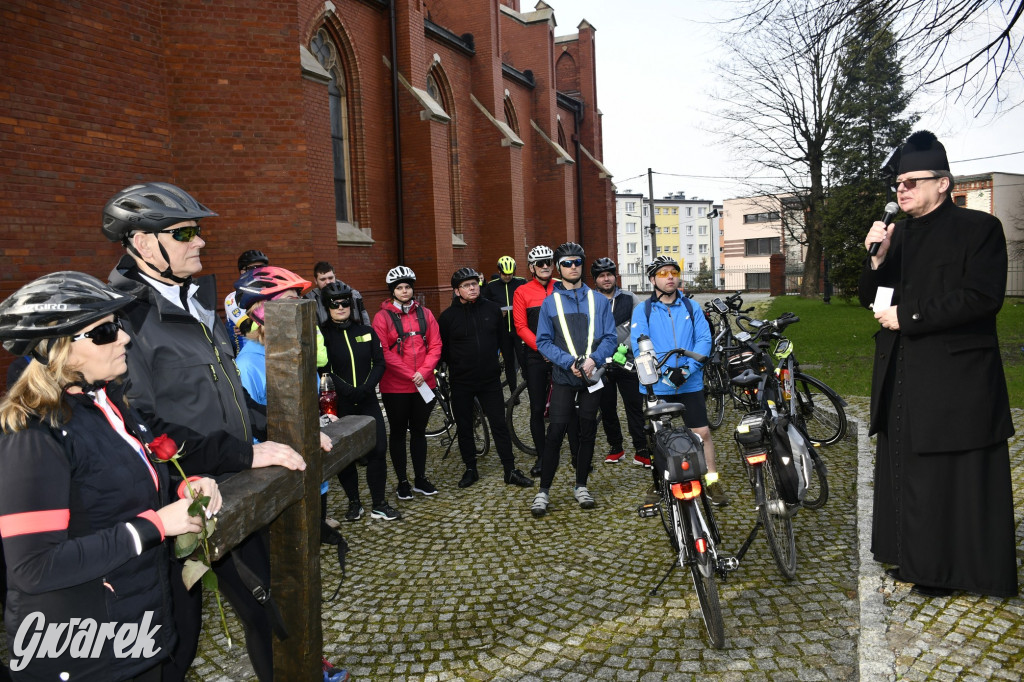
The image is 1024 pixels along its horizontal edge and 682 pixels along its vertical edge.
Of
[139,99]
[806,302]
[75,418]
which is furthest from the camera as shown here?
[806,302]

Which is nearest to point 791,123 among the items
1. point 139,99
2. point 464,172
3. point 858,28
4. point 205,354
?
point 464,172

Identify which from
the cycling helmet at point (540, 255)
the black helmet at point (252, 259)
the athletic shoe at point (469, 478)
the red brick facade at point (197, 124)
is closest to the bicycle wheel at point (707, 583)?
the athletic shoe at point (469, 478)

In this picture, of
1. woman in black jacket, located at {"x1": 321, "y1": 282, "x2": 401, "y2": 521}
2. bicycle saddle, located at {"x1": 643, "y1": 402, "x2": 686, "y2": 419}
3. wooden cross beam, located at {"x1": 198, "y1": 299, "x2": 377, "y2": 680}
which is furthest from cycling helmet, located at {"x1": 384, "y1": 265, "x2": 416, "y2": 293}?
wooden cross beam, located at {"x1": 198, "y1": 299, "x2": 377, "y2": 680}

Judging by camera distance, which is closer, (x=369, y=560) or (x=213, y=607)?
(x=213, y=607)

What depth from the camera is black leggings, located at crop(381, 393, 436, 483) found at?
258 inches

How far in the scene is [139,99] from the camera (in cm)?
895

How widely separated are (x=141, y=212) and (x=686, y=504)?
293 centimetres

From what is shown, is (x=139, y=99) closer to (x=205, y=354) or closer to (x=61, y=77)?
(x=61, y=77)

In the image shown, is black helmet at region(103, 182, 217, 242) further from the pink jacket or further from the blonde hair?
the pink jacket

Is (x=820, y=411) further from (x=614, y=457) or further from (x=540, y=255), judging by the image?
(x=540, y=255)

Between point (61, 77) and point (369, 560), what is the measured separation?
21.4 feet

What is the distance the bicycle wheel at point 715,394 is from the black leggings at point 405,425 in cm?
388

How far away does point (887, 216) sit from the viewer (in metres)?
3.94

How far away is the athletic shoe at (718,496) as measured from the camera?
5.82 m
